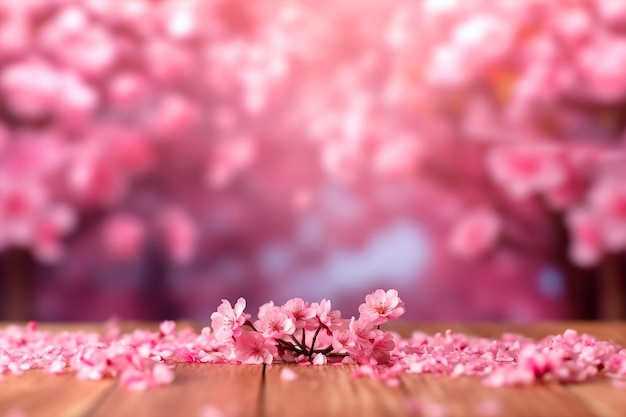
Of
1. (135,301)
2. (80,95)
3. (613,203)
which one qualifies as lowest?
(135,301)

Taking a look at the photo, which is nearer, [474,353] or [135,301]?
[474,353]

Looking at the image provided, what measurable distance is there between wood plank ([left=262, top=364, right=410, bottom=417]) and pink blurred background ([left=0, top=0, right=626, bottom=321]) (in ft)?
5.46

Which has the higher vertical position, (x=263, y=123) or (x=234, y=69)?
(x=234, y=69)

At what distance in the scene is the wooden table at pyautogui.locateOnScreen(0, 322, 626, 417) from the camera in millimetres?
891

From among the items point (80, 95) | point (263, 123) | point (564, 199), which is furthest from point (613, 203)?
point (80, 95)

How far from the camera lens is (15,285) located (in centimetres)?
278

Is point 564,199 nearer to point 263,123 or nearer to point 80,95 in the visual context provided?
point 263,123

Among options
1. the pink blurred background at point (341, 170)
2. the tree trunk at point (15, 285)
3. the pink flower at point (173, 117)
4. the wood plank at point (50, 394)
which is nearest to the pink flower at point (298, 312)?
the wood plank at point (50, 394)

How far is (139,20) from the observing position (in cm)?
286

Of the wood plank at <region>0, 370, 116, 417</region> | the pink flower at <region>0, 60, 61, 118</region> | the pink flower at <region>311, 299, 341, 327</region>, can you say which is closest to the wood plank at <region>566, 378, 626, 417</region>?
the pink flower at <region>311, 299, 341, 327</region>

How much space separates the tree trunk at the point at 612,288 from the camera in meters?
2.76

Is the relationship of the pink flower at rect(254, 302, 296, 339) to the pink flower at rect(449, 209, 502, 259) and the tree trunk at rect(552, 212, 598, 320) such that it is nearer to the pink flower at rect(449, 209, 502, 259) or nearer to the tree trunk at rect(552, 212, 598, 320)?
the pink flower at rect(449, 209, 502, 259)

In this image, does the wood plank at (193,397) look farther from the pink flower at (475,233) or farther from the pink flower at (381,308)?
the pink flower at (475,233)

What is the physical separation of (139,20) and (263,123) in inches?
21.6
